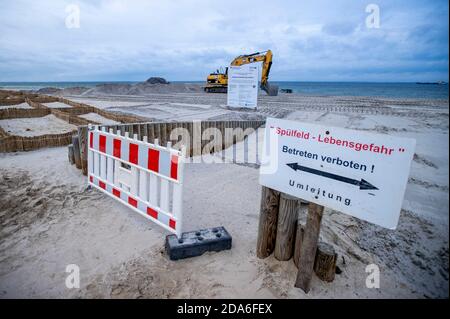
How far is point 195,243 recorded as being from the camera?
3359 millimetres

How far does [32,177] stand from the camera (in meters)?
5.83

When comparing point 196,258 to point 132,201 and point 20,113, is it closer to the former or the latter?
point 132,201

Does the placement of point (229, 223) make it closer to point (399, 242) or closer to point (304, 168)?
point (304, 168)

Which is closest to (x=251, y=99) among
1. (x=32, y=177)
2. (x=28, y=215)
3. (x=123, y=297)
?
(x=32, y=177)

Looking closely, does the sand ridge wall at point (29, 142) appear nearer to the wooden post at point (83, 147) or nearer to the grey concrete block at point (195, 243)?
the wooden post at point (83, 147)

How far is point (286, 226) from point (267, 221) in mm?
228

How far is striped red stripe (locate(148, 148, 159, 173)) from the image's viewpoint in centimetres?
371

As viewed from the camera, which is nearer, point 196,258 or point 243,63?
point 196,258

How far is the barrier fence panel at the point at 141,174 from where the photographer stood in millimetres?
3531

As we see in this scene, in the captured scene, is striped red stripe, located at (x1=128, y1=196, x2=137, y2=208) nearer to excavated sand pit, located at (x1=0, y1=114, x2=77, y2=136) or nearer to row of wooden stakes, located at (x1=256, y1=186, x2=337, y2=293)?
row of wooden stakes, located at (x1=256, y1=186, x2=337, y2=293)

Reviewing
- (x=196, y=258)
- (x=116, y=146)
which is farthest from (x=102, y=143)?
(x=196, y=258)

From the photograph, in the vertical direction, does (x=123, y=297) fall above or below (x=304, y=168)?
below
